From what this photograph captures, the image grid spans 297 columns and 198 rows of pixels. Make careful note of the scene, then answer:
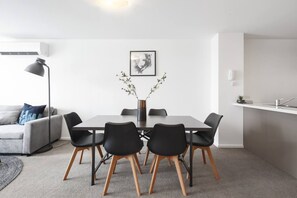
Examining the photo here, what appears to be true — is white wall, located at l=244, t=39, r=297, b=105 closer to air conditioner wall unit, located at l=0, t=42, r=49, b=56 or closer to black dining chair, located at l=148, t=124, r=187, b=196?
black dining chair, located at l=148, t=124, r=187, b=196

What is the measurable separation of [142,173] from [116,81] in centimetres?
218

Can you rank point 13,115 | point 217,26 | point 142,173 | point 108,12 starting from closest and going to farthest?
1. point 142,173
2. point 108,12
3. point 217,26
4. point 13,115

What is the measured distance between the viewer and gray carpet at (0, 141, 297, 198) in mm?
1700

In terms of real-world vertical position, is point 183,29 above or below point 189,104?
above

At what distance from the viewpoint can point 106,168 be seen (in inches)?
89.7

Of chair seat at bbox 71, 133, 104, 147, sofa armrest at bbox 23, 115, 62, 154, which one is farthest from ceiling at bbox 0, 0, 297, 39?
chair seat at bbox 71, 133, 104, 147

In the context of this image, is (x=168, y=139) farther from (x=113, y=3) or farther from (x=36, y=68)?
(x=36, y=68)

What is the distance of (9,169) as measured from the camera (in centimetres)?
220

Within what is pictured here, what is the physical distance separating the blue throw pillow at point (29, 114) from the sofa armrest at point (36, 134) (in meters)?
0.27

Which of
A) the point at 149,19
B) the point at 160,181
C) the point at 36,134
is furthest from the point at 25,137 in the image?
the point at 149,19

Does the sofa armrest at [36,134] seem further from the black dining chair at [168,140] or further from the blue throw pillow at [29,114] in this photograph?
the black dining chair at [168,140]

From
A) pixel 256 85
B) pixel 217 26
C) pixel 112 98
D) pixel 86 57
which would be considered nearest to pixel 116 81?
pixel 112 98

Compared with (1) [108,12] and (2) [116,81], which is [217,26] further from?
(2) [116,81]

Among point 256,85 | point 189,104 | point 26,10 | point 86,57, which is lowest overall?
point 189,104
